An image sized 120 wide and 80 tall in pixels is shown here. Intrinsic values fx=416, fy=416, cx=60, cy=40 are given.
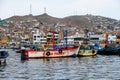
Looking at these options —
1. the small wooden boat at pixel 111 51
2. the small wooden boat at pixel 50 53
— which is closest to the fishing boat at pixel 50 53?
the small wooden boat at pixel 50 53

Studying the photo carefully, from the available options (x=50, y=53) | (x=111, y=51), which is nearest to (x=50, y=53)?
(x=50, y=53)

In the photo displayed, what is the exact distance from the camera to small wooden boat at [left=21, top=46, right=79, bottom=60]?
82375 millimetres

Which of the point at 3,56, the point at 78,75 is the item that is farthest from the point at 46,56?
the point at 78,75

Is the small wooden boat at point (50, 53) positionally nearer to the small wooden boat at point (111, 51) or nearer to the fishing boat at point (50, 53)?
the fishing boat at point (50, 53)

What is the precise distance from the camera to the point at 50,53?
84.8 m

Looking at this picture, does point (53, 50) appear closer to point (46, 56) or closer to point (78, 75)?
point (46, 56)

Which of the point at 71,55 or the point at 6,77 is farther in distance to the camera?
the point at 71,55

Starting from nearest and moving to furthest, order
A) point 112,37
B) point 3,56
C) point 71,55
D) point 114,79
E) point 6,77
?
point 114,79, point 6,77, point 3,56, point 71,55, point 112,37

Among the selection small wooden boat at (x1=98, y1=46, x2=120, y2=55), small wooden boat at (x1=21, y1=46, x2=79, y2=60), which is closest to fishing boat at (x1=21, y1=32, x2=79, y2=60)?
small wooden boat at (x1=21, y1=46, x2=79, y2=60)

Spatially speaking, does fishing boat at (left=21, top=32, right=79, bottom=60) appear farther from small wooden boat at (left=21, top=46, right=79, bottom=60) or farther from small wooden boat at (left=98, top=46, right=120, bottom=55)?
small wooden boat at (left=98, top=46, right=120, bottom=55)

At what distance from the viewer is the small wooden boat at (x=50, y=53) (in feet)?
270

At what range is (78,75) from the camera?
46188 millimetres

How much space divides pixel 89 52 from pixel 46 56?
13.7 m

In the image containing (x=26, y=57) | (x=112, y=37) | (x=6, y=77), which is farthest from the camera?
(x=112, y=37)
